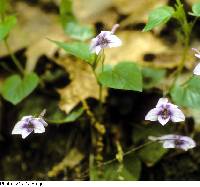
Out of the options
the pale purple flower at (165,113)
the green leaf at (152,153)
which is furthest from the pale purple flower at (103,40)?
the green leaf at (152,153)

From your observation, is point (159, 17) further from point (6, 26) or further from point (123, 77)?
point (6, 26)

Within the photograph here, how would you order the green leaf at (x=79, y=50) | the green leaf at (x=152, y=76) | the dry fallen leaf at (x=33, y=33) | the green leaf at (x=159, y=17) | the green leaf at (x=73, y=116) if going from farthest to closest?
the dry fallen leaf at (x=33, y=33), the green leaf at (x=152, y=76), the green leaf at (x=73, y=116), the green leaf at (x=79, y=50), the green leaf at (x=159, y=17)

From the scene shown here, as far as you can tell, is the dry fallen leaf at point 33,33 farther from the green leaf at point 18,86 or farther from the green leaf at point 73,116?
the green leaf at point 73,116

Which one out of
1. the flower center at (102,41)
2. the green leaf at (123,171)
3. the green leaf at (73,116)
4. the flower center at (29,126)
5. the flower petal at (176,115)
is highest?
the flower center at (102,41)

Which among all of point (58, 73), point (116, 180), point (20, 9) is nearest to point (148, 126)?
A: point (116, 180)

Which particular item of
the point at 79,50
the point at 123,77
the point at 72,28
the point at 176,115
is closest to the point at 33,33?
the point at 72,28

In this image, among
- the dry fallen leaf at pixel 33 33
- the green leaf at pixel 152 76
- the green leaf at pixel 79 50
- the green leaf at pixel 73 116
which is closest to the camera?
the green leaf at pixel 79 50
